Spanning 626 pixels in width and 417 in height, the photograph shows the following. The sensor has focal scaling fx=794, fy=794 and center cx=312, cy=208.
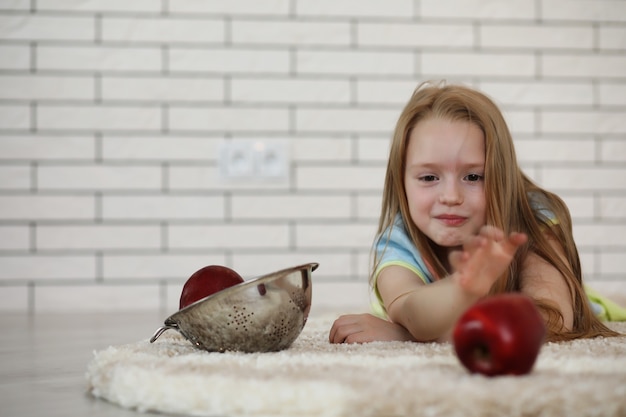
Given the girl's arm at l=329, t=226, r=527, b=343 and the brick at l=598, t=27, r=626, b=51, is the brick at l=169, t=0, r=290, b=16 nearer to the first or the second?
the brick at l=598, t=27, r=626, b=51

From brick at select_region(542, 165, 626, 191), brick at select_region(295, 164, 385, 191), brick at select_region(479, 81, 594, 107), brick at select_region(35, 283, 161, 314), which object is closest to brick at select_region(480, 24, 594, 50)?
brick at select_region(479, 81, 594, 107)

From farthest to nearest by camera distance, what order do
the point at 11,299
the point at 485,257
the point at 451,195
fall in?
1. the point at 11,299
2. the point at 451,195
3. the point at 485,257

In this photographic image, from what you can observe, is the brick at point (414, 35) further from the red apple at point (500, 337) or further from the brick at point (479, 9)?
the red apple at point (500, 337)

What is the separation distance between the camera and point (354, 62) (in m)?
2.47

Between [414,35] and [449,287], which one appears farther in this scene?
[414,35]

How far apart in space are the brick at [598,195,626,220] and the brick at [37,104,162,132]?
1.42 meters

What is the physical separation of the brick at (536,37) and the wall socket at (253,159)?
0.74 metres

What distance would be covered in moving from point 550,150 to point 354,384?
192 centimetres

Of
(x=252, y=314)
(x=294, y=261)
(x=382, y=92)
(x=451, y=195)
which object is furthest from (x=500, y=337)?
(x=382, y=92)

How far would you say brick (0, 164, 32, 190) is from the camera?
7.75 ft

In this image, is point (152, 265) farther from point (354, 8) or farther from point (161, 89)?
point (354, 8)

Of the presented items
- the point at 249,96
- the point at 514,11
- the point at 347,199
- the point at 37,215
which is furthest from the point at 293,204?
the point at 514,11

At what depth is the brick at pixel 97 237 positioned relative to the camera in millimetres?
2369

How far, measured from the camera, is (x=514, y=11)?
2.54m
